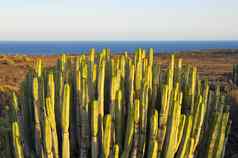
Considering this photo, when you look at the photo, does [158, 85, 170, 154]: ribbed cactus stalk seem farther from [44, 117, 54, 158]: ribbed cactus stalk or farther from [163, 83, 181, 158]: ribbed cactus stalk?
[44, 117, 54, 158]: ribbed cactus stalk

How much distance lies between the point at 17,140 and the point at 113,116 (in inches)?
42.3

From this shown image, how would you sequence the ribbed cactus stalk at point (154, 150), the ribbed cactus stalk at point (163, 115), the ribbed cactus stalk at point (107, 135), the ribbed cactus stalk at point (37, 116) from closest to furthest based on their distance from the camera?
the ribbed cactus stalk at point (107, 135), the ribbed cactus stalk at point (154, 150), the ribbed cactus stalk at point (163, 115), the ribbed cactus stalk at point (37, 116)

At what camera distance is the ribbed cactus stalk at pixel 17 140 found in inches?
190

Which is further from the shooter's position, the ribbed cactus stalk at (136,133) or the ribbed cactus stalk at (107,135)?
the ribbed cactus stalk at (136,133)

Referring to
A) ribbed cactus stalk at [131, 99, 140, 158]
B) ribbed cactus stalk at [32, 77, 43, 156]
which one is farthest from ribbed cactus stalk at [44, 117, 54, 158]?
ribbed cactus stalk at [131, 99, 140, 158]

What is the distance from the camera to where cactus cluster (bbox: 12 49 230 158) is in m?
4.75

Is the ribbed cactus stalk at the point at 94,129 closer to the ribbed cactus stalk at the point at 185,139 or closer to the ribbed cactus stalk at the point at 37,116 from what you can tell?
the ribbed cactus stalk at the point at 37,116

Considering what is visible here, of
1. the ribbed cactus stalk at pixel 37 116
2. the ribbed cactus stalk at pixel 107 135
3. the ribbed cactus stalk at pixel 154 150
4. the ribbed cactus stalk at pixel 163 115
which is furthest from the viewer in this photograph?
the ribbed cactus stalk at pixel 37 116

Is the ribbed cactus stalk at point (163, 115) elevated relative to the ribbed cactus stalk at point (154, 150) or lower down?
elevated

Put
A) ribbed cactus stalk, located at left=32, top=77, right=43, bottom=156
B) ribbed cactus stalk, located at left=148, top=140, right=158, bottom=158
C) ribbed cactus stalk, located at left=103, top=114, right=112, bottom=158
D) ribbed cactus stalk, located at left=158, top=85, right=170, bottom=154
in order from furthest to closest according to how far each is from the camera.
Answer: ribbed cactus stalk, located at left=32, top=77, right=43, bottom=156 < ribbed cactus stalk, located at left=158, top=85, right=170, bottom=154 < ribbed cactus stalk, located at left=148, top=140, right=158, bottom=158 < ribbed cactus stalk, located at left=103, top=114, right=112, bottom=158

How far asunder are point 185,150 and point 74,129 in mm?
1260

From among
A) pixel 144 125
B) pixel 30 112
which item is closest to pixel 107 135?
pixel 144 125

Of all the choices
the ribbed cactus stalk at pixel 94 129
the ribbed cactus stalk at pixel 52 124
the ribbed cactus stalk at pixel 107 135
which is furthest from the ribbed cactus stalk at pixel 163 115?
the ribbed cactus stalk at pixel 52 124

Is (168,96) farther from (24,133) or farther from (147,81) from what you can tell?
(24,133)
